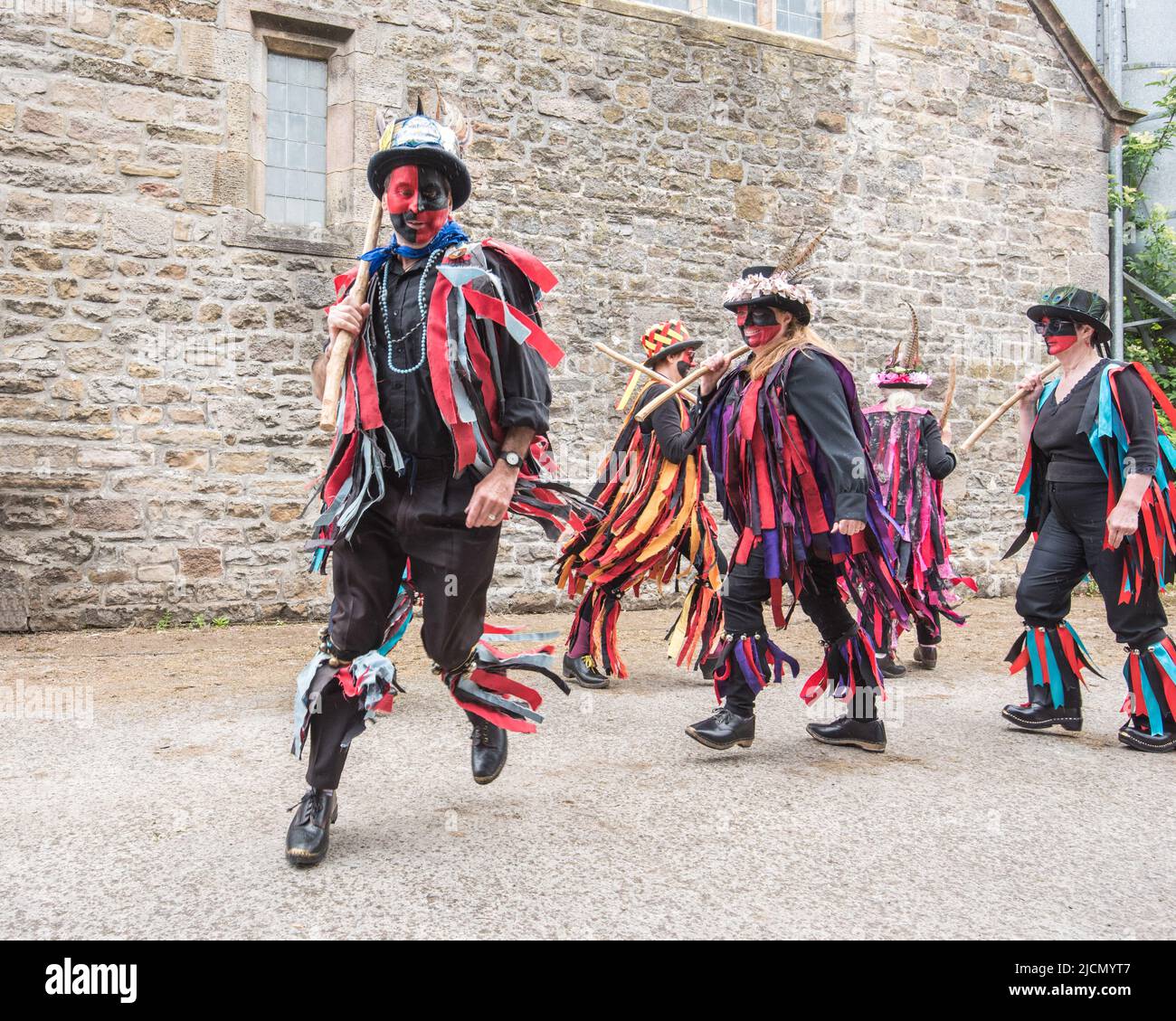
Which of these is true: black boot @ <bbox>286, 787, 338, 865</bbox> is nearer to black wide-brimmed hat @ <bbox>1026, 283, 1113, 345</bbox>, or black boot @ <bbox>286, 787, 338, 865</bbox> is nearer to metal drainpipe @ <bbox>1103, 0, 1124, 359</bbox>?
black wide-brimmed hat @ <bbox>1026, 283, 1113, 345</bbox>

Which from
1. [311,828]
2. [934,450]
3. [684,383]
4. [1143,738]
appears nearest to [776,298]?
[684,383]

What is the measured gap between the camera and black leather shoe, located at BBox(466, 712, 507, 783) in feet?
11.0

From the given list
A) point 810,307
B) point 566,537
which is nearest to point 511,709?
point 810,307

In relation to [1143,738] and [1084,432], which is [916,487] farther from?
[1143,738]

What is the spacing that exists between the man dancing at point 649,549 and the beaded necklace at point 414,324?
2560 millimetres

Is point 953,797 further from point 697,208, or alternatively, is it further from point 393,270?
point 697,208

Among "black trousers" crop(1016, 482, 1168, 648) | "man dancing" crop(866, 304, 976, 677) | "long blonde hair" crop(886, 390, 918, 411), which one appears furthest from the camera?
"long blonde hair" crop(886, 390, 918, 411)

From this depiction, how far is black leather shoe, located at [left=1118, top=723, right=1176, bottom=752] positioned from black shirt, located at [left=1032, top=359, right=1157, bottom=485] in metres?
1.08

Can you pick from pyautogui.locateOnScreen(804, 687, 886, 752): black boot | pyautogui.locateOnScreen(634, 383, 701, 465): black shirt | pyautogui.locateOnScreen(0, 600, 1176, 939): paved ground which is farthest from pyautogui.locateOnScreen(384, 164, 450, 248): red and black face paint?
pyautogui.locateOnScreen(804, 687, 886, 752): black boot

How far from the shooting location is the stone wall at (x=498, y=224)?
716 centimetres

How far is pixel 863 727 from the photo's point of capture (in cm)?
438

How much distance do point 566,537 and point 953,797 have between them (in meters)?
4.35

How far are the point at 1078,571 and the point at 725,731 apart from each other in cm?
185

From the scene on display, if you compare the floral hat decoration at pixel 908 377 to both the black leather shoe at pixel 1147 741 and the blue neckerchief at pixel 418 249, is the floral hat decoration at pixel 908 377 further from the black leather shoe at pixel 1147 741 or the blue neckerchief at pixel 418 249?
the blue neckerchief at pixel 418 249
